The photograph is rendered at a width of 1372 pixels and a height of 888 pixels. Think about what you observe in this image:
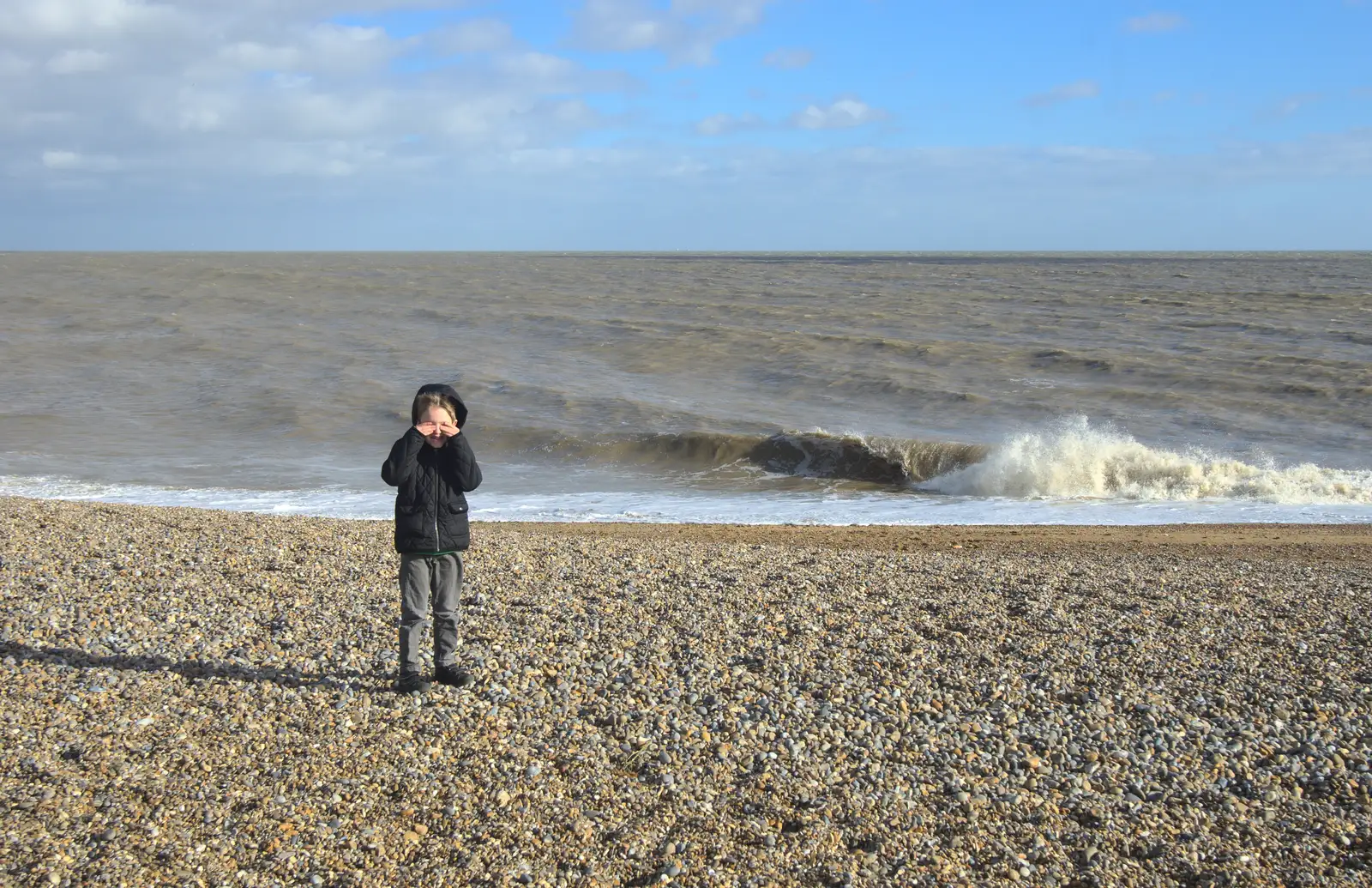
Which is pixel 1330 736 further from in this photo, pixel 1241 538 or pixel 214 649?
pixel 1241 538

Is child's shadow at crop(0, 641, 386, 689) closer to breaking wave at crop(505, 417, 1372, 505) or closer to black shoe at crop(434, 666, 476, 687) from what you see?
black shoe at crop(434, 666, 476, 687)

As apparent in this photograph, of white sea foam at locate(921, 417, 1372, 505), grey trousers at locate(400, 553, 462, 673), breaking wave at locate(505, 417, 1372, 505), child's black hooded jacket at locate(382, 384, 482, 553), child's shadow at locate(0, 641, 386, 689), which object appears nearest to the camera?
child's black hooded jacket at locate(382, 384, 482, 553)

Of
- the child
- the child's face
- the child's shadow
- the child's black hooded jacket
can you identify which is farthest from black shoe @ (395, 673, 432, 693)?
the child's face

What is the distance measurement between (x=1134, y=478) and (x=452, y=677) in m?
13.3

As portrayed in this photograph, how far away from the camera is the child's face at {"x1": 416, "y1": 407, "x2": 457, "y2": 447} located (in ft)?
19.4

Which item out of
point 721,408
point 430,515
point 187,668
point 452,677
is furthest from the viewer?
point 721,408

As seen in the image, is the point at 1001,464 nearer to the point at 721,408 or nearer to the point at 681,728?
the point at 721,408

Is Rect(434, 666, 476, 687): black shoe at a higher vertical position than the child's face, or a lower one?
lower

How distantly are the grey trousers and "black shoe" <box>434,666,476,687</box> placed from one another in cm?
14

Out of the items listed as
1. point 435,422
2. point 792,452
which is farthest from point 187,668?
point 792,452

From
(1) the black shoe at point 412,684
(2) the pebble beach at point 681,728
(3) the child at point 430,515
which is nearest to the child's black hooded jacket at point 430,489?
(3) the child at point 430,515

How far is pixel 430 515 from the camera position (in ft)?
19.4

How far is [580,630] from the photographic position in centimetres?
728

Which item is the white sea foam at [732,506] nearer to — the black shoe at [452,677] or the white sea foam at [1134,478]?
the white sea foam at [1134,478]
